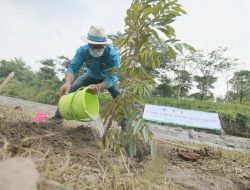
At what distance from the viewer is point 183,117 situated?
11.8 metres

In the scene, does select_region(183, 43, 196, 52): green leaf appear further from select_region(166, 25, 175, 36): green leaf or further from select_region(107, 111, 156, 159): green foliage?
select_region(107, 111, 156, 159): green foliage

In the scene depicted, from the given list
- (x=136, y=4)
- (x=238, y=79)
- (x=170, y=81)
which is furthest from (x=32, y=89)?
(x=136, y=4)

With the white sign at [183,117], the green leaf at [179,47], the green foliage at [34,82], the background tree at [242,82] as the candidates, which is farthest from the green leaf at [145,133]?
the background tree at [242,82]

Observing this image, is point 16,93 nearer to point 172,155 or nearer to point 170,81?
point 170,81

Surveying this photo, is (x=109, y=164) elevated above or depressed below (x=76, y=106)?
below

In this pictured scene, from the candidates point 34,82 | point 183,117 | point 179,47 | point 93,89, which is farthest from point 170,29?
point 34,82

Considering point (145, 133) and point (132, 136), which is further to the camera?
point (132, 136)

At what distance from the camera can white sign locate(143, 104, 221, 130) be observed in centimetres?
1168

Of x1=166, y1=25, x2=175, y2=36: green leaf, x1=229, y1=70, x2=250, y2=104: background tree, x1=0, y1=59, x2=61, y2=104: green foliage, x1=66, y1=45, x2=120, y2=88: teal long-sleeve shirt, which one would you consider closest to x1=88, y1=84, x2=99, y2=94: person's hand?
x1=66, y1=45, x2=120, y2=88: teal long-sleeve shirt

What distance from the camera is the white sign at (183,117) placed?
11680 millimetres

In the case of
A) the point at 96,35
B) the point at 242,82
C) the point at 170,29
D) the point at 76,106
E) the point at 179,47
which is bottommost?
the point at 76,106

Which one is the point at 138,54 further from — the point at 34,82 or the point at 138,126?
the point at 34,82

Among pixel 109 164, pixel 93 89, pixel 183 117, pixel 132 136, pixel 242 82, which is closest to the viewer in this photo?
pixel 109 164

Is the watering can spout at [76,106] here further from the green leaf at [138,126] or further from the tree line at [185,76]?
the tree line at [185,76]
